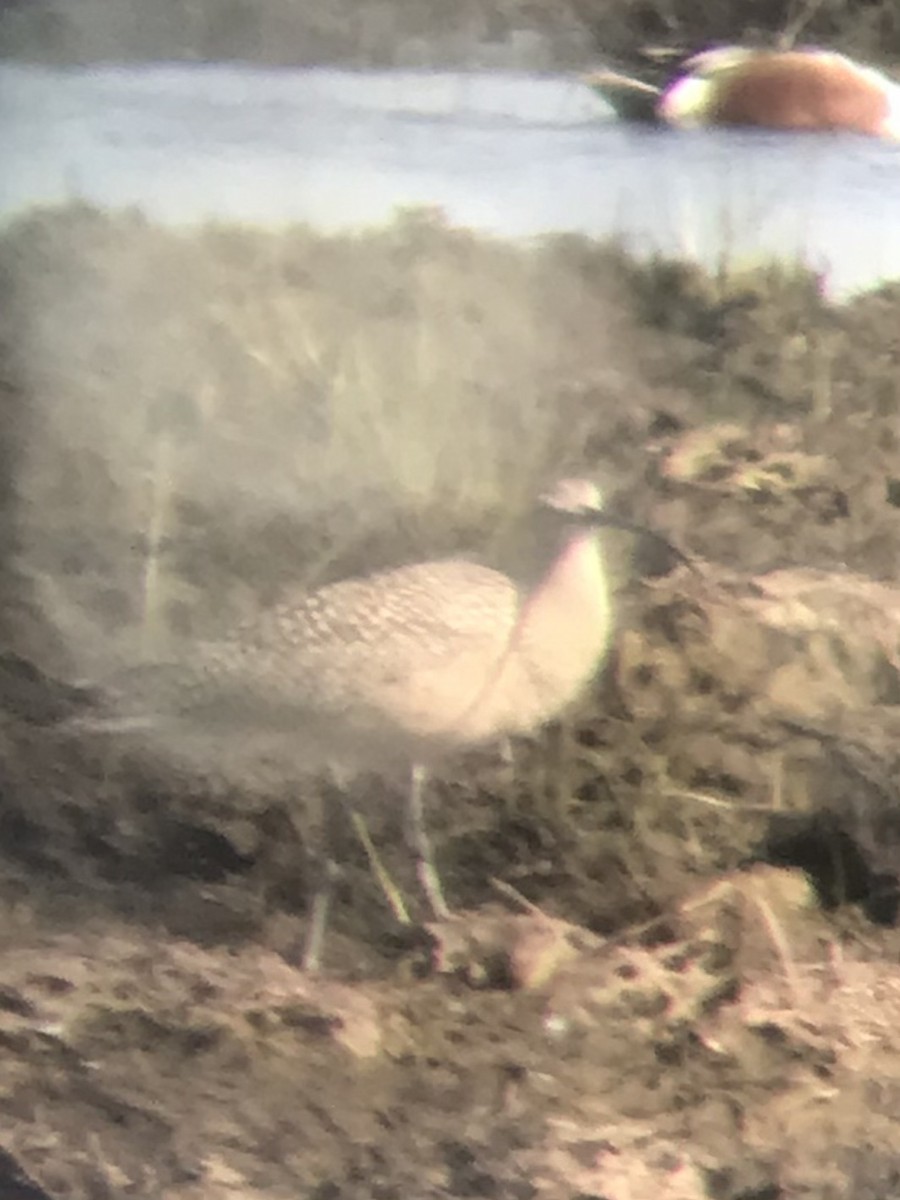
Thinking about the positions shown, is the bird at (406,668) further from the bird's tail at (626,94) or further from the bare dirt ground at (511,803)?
the bird's tail at (626,94)

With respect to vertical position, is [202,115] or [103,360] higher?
[202,115]

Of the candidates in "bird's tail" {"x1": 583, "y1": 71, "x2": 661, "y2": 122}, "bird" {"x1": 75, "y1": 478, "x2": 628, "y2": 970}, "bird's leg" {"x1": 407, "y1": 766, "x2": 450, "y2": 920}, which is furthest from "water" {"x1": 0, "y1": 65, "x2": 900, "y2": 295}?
"bird's leg" {"x1": 407, "y1": 766, "x2": 450, "y2": 920}

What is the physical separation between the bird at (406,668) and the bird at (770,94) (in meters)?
0.27

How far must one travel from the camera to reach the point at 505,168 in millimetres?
918

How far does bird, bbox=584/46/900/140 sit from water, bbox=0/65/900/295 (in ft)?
0.04

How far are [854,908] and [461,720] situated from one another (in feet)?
1.00

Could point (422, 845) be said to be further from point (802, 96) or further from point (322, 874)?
point (802, 96)

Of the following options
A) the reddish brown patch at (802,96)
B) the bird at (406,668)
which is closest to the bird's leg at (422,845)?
the bird at (406,668)

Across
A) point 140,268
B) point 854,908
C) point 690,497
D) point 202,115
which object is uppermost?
point 202,115

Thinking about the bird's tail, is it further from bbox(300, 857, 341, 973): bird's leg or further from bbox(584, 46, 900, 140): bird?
bbox(300, 857, 341, 973): bird's leg

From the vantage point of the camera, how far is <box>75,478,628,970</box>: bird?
36.2 inches

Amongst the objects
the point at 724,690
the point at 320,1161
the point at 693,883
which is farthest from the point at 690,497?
the point at 320,1161

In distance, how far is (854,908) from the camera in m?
0.93

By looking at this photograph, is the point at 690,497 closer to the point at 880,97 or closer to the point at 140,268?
Result: the point at 880,97
